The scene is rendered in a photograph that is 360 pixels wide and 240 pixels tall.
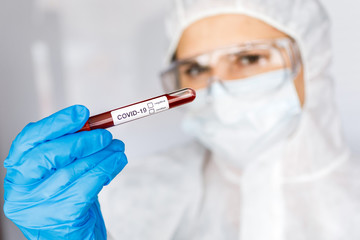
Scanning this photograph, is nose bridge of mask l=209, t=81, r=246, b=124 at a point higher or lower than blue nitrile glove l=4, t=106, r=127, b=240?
lower

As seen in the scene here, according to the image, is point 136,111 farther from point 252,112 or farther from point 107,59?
point 107,59

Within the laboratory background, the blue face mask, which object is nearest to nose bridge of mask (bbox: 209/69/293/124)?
the blue face mask

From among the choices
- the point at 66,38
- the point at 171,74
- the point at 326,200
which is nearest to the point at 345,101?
the point at 326,200

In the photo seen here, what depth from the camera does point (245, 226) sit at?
1265 mm

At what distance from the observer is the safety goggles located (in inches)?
51.2

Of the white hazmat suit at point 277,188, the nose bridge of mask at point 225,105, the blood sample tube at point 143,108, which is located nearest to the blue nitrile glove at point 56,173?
the blood sample tube at point 143,108

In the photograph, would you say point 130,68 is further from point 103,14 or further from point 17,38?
point 17,38

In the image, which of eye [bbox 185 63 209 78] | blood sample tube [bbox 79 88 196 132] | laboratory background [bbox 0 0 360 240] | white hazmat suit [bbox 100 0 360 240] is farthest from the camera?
laboratory background [bbox 0 0 360 240]

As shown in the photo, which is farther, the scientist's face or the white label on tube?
the scientist's face

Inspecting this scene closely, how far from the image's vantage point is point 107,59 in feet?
6.24

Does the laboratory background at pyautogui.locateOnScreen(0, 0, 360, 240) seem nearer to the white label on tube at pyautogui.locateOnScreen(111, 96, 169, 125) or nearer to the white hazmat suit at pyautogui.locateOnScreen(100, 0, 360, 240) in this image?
the white hazmat suit at pyautogui.locateOnScreen(100, 0, 360, 240)

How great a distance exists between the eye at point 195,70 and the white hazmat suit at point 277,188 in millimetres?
113

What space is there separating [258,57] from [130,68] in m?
0.84

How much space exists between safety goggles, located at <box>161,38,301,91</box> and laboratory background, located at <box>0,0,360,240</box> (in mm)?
420
